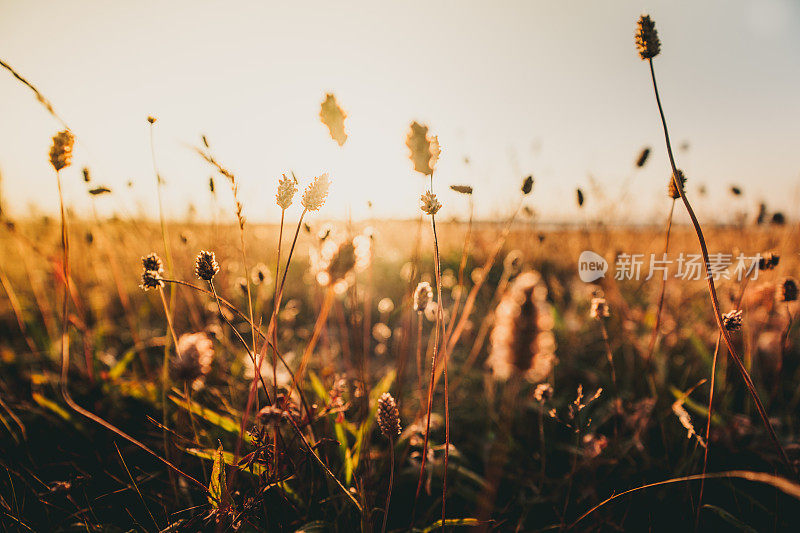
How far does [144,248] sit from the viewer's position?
3.04m

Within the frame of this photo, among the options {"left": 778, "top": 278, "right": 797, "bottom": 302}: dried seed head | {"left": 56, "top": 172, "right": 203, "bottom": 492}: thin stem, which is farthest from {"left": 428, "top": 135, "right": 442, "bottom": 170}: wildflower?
{"left": 778, "top": 278, "right": 797, "bottom": 302}: dried seed head

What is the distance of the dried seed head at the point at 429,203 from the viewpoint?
0.89m

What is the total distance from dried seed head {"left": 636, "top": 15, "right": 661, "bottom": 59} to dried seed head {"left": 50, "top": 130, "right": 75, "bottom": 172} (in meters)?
1.63

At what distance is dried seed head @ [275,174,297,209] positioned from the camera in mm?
924

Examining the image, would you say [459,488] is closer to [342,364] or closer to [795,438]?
[342,364]

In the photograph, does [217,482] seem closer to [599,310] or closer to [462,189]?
[462,189]

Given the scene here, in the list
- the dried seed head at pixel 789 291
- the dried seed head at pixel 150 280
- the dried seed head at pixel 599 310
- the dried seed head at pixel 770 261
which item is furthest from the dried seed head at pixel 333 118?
the dried seed head at pixel 770 261

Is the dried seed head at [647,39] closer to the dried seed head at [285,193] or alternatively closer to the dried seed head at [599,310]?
the dried seed head at [599,310]

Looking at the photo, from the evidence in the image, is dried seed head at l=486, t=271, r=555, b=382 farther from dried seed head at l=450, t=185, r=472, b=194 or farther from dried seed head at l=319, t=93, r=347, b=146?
dried seed head at l=319, t=93, r=347, b=146

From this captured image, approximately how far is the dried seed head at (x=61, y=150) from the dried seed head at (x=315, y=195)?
2.42 feet

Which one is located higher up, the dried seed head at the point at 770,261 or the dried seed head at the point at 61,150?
the dried seed head at the point at 61,150

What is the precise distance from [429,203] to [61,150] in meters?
1.08

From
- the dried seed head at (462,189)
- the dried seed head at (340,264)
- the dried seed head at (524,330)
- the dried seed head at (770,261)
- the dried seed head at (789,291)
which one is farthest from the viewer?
the dried seed head at (770,261)

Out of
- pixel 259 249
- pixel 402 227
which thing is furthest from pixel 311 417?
pixel 402 227
